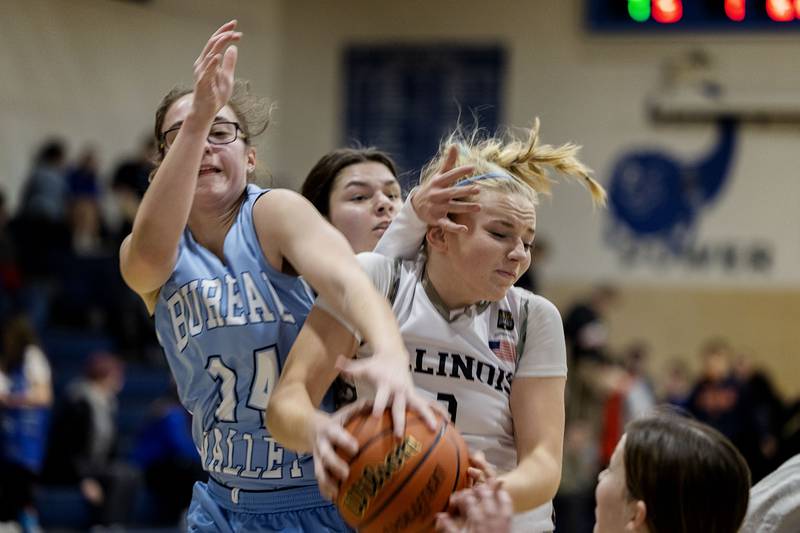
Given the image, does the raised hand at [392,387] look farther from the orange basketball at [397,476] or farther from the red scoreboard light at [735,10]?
the red scoreboard light at [735,10]

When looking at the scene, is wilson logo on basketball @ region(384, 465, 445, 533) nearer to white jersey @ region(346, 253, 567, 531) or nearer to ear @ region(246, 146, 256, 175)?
white jersey @ region(346, 253, 567, 531)

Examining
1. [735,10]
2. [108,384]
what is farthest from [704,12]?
[108,384]

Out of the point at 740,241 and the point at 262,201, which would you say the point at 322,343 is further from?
the point at 740,241

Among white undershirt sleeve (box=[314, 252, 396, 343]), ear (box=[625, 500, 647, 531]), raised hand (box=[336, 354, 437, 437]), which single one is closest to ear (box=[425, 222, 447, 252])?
white undershirt sleeve (box=[314, 252, 396, 343])

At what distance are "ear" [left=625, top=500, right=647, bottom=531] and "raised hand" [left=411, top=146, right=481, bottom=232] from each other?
739 millimetres

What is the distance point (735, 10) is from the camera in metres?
12.2

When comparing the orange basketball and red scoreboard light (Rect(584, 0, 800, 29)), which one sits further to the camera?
red scoreboard light (Rect(584, 0, 800, 29))

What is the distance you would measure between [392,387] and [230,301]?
29.4 inches

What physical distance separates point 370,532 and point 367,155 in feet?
5.32

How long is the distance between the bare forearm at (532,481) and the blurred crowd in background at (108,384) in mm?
5577

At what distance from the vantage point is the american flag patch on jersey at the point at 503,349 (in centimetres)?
292

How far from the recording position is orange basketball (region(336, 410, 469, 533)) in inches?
91.1

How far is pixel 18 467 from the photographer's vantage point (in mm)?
7820

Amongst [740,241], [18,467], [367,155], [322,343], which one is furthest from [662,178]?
[322,343]
